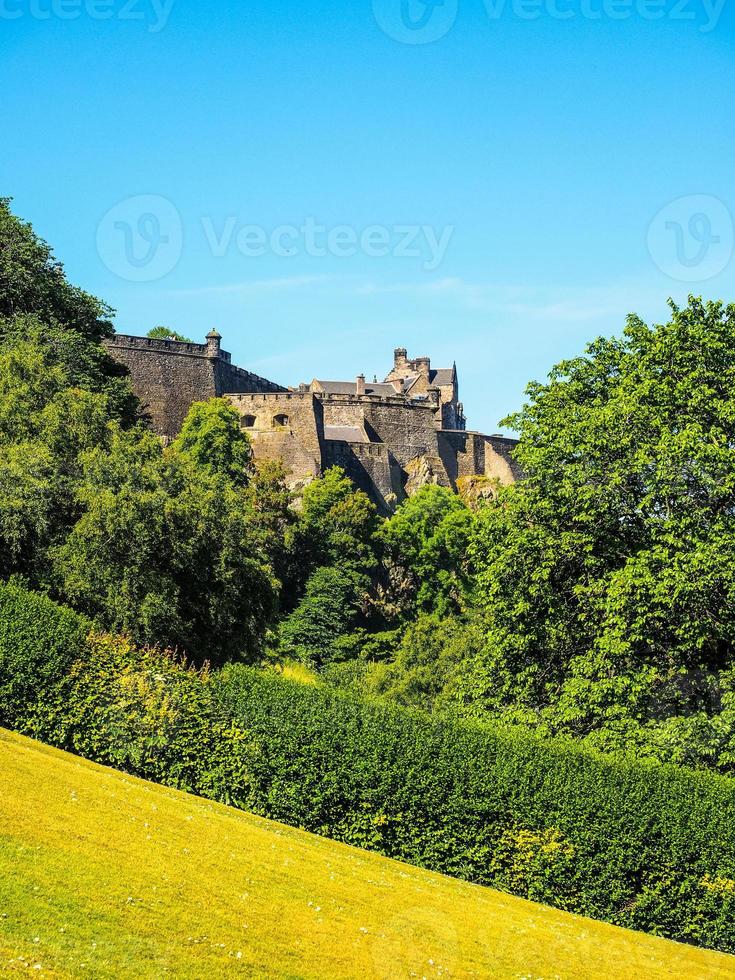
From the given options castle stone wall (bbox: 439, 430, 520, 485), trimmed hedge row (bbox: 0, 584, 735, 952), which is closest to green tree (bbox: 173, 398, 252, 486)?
castle stone wall (bbox: 439, 430, 520, 485)

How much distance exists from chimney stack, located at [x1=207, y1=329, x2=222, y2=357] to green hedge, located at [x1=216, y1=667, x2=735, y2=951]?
195 ft

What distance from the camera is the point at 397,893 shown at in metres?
19.2

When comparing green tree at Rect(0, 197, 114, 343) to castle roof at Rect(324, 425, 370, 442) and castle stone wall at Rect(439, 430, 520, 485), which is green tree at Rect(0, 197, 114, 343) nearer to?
castle roof at Rect(324, 425, 370, 442)

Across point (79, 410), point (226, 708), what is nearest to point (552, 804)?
point (226, 708)

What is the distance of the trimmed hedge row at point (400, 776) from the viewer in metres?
21.9

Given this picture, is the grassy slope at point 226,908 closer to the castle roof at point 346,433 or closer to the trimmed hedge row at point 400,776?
the trimmed hedge row at point 400,776

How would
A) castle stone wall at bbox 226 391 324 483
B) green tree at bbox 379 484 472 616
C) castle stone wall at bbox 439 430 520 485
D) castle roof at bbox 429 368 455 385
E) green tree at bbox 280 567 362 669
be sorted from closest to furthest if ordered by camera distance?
green tree at bbox 280 567 362 669, green tree at bbox 379 484 472 616, castle stone wall at bbox 226 391 324 483, castle stone wall at bbox 439 430 520 485, castle roof at bbox 429 368 455 385

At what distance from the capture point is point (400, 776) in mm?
23547

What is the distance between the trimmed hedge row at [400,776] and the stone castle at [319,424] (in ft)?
172

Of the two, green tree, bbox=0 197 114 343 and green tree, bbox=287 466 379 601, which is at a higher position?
green tree, bbox=0 197 114 343

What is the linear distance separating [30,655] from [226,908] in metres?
10.5

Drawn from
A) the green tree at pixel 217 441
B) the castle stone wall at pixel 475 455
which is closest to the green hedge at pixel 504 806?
the green tree at pixel 217 441

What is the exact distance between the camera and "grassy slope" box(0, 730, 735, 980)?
14.5 metres

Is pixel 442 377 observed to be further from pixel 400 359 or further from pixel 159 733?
pixel 159 733
